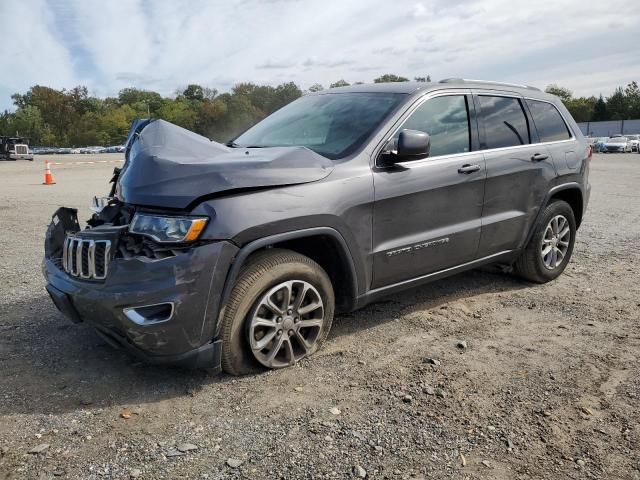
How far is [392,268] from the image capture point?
12.6 ft

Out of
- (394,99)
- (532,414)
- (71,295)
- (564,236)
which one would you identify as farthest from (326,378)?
(564,236)

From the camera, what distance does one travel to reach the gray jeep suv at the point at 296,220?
9.77ft

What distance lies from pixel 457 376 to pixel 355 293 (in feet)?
2.73

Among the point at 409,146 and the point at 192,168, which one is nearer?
the point at 192,168

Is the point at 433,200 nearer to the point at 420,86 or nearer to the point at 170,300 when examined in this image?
the point at 420,86

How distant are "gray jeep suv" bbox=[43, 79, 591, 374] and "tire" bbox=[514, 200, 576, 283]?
11 centimetres

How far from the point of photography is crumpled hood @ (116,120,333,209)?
A: 302 centimetres

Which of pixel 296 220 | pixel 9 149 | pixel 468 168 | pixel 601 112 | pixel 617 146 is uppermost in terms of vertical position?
pixel 601 112

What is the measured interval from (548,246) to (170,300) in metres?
3.84

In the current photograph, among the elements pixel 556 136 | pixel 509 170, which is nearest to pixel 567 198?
pixel 556 136

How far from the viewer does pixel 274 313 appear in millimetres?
3336

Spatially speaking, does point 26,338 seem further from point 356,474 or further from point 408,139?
point 408,139

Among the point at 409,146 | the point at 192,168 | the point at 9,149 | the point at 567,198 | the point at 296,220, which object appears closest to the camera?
the point at 192,168

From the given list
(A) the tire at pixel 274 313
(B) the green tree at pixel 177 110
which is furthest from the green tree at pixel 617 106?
(A) the tire at pixel 274 313
